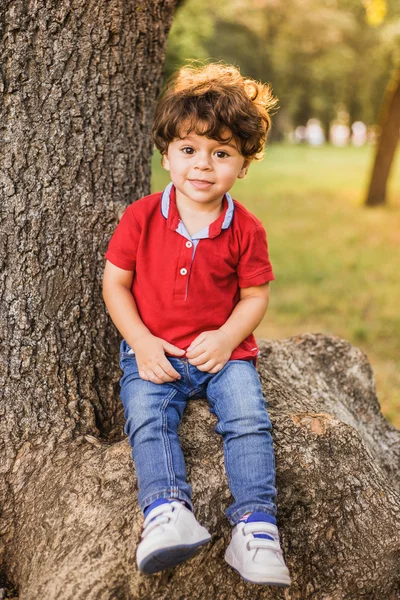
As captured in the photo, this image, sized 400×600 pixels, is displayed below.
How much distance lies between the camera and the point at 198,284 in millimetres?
2303

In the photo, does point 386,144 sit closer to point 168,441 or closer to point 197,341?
point 197,341

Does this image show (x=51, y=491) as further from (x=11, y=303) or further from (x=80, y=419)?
(x=11, y=303)

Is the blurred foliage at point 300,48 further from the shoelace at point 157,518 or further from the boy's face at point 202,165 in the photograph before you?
the shoelace at point 157,518

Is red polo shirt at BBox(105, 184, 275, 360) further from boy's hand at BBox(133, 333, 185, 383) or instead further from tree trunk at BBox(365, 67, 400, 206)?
tree trunk at BBox(365, 67, 400, 206)

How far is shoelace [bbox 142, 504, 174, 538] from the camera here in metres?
1.83

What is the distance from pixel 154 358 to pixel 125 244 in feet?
1.49

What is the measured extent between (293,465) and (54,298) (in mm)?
1117

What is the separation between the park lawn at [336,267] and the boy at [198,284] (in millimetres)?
2282

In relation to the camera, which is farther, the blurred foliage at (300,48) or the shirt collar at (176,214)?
the blurred foliage at (300,48)

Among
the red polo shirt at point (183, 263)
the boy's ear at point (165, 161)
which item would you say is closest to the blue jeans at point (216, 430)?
the red polo shirt at point (183, 263)

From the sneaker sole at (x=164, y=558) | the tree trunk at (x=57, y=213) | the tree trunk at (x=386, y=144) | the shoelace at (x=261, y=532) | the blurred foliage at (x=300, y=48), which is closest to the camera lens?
the sneaker sole at (x=164, y=558)

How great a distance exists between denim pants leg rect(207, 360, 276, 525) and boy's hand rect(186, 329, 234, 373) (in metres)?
0.05

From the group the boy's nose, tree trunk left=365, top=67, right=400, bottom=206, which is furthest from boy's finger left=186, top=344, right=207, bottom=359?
tree trunk left=365, top=67, right=400, bottom=206

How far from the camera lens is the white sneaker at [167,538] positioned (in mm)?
1751
